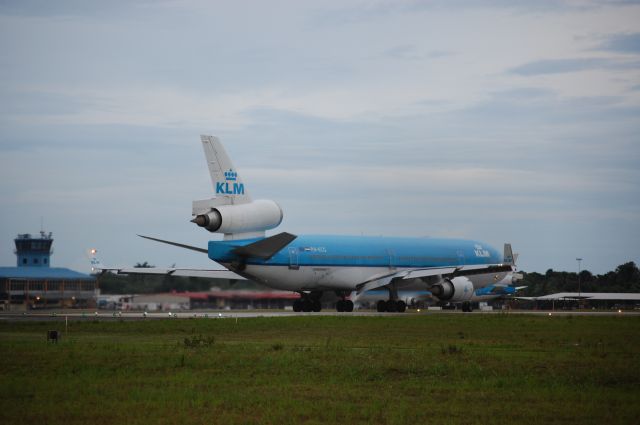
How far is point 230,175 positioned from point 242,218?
2.67 metres

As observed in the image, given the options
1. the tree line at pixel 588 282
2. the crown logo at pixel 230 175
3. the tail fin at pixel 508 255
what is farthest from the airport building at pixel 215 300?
the tree line at pixel 588 282

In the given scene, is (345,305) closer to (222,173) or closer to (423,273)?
(423,273)

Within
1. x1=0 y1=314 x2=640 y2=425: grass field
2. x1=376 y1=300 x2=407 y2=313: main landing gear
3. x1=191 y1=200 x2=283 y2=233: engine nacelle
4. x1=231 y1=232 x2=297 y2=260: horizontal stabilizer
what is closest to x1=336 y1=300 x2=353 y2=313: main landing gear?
x1=376 y1=300 x2=407 y2=313: main landing gear

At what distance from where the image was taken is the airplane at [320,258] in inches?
2120

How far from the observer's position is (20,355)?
28625mm

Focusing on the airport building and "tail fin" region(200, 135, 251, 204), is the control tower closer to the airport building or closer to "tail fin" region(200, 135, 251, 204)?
the airport building

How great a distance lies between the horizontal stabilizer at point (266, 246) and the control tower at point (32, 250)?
3582 inches

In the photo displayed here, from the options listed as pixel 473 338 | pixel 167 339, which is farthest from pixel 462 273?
pixel 167 339

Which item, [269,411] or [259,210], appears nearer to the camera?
[269,411]

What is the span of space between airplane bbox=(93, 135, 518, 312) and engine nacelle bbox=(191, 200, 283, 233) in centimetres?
5

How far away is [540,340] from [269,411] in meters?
21.3

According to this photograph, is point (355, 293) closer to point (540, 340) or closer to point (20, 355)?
point (540, 340)

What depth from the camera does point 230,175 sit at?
177 feet

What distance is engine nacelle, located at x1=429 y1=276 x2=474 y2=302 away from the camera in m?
67.7
